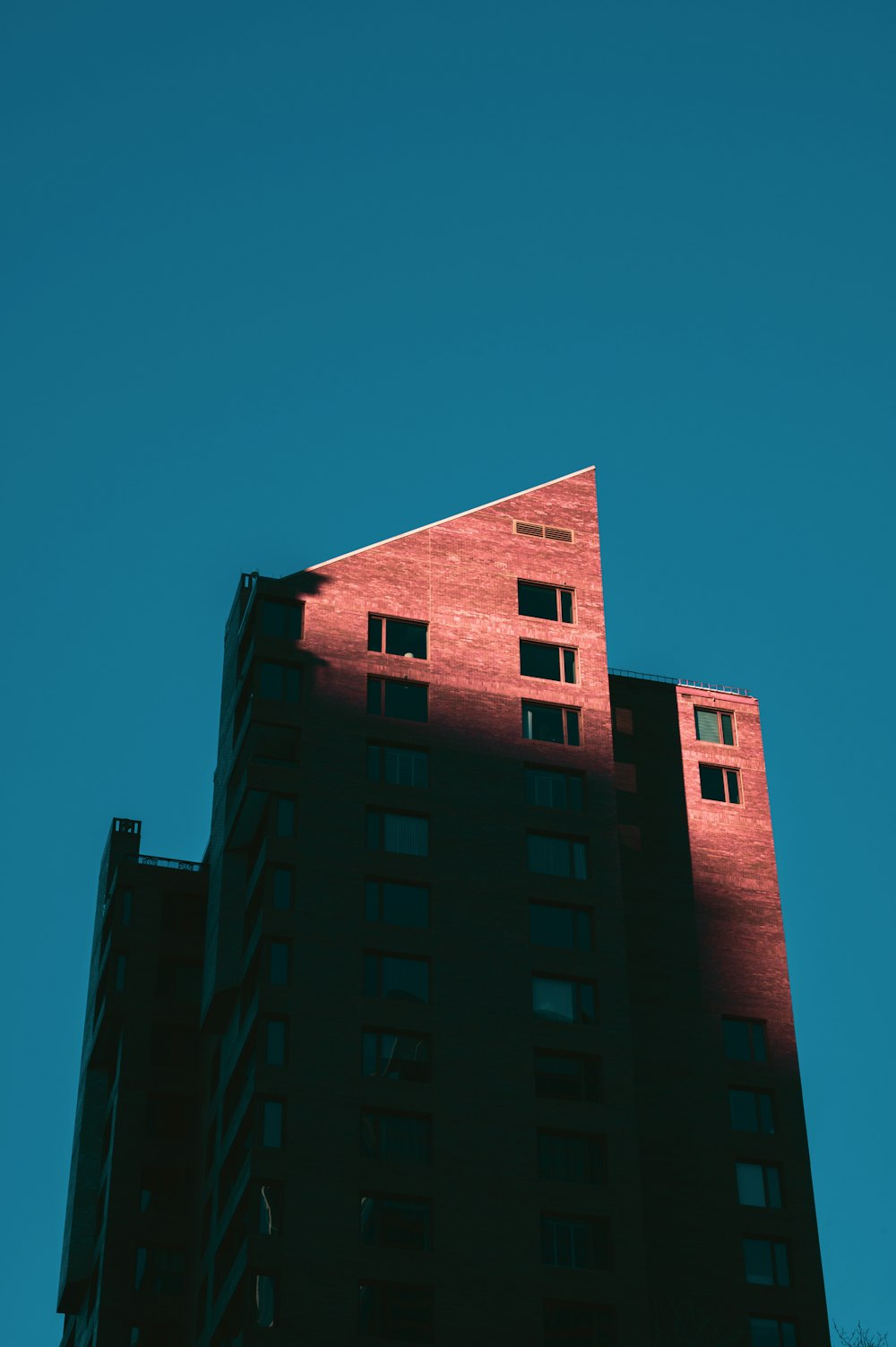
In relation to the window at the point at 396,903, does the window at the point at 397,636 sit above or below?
above

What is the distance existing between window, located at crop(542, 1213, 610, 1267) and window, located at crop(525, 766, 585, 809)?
65.5 ft

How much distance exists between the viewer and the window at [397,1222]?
78500mm

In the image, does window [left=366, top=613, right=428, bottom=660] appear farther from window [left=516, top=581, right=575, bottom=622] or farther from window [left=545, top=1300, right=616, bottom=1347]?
window [left=545, top=1300, right=616, bottom=1347]

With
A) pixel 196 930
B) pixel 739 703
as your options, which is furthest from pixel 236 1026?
pixel 739 703

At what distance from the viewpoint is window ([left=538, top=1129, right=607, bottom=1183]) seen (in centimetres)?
8256

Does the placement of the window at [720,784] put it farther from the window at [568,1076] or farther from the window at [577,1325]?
the window at [577,1325]

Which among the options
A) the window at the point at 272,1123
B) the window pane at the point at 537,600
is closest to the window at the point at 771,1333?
the window at the point at 272,1123

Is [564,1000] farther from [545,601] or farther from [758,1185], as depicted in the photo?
[545,601]

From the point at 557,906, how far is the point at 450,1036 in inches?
357

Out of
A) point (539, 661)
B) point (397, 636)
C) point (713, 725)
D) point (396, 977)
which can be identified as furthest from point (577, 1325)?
point (713, 725)

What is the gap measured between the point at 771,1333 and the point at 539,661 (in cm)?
3298

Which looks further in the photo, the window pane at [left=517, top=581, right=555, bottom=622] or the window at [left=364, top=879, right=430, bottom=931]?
the window pane at [left=517, top=581, right=555, bottom=622]

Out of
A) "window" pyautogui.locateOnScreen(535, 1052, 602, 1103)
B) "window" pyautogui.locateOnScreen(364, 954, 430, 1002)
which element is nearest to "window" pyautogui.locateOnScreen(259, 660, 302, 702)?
"window" pyautogui.locateOnScreen(364, 954, 430, 1002)

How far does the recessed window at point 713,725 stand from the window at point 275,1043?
3098 cm
